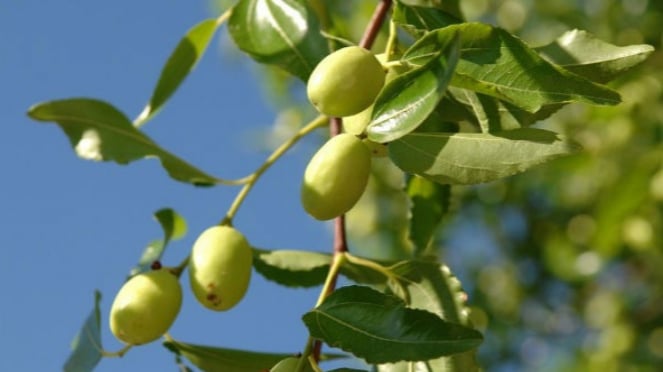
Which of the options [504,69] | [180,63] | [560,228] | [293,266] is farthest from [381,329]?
[560,228]

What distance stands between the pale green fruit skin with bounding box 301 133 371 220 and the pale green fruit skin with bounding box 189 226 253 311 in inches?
4.3

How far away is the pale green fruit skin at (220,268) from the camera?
98cm

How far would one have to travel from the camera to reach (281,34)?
117 centimetres

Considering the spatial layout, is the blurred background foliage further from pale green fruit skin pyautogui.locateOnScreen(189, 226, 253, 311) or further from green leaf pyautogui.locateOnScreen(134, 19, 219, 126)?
pale green fruit skin pyautogui.locateOnScreen(189, 226, 253, 311)

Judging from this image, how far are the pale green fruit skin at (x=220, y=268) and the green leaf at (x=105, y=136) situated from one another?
0.72 feet

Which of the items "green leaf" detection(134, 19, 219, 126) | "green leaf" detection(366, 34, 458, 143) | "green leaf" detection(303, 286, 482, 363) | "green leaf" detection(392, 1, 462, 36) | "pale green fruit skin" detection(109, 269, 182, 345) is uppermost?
"green leaf" detection(134, 19, 219, 126)

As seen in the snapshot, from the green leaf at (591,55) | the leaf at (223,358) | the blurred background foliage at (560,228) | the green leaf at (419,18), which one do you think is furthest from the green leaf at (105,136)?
the blurred background foliage at (560,228)

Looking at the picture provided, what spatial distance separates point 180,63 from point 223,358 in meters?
0.36

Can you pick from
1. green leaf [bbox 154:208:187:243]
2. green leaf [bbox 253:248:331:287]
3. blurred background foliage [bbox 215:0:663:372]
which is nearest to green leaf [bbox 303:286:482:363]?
green leaf [bbox 253:248:331:287]

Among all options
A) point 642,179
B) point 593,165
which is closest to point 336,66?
point 642,179

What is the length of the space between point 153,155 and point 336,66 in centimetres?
39

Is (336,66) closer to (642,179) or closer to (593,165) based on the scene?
(642,179)

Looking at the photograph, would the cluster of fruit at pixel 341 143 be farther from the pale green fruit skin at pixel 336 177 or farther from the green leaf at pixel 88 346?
the green leaf at pixel 88 346

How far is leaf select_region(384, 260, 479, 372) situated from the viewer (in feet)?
3.21
